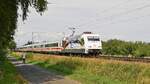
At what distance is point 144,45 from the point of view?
8131 cm

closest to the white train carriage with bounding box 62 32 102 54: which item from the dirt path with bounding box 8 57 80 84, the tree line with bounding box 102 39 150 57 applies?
the tree line with bounding box 102 39 150 57

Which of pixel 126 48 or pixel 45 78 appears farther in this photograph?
pixel 126 48

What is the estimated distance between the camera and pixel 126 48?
86.4 m

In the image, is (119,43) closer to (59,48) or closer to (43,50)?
(43,50)

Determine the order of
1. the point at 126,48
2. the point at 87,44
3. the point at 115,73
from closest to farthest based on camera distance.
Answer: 1. the point at 115,73
2. the point at 87,44
3. the point at 126,48

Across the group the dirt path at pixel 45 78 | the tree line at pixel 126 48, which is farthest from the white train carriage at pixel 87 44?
the dirt path at pixel 45 78

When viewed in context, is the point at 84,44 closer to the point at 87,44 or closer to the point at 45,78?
the point at 87,44

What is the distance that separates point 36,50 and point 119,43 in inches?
822

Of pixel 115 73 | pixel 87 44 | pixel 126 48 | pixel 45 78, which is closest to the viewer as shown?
pixel 115 73

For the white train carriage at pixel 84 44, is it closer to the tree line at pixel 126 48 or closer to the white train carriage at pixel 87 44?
the white train carriage at pixel 87 44

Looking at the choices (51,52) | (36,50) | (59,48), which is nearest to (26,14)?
(59,48)

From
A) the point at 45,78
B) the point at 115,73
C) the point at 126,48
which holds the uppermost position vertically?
the point at 126,48

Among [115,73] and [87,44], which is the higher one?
[87,44]

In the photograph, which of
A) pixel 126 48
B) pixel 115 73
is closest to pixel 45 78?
pixel 115 73
